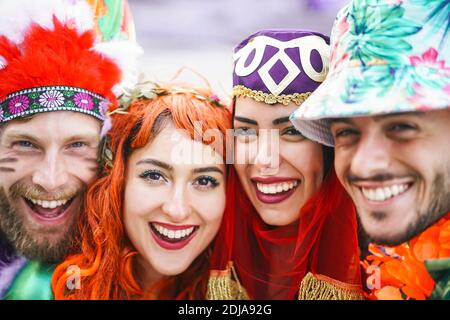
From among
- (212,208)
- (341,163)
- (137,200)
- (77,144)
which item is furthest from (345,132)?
(77,144)

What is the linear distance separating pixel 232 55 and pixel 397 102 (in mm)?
694

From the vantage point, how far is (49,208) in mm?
1875

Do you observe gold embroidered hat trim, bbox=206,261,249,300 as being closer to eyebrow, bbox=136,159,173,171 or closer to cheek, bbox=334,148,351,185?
eyebrow, bbox=136,159,173,171

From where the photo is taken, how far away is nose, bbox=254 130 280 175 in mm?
1784

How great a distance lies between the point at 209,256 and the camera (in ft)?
6.41

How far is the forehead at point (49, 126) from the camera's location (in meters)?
1.83

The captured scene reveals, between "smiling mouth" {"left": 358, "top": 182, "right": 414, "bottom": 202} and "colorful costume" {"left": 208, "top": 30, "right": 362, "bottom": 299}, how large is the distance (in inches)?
6.5

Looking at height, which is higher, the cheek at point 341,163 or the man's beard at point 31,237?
the cheek at point 341,163

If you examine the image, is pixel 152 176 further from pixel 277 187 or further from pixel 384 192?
pixel 384 192

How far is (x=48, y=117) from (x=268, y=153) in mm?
808

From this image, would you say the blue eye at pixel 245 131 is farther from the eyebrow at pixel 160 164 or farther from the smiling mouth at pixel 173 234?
the smiling mouth at pixel 173 234

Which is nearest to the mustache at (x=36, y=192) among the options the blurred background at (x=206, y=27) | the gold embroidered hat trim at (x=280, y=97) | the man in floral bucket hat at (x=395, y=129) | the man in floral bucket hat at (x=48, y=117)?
the man in floral bucket hat at (x=48, y=117)

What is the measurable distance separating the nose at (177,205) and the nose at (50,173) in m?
0.39
